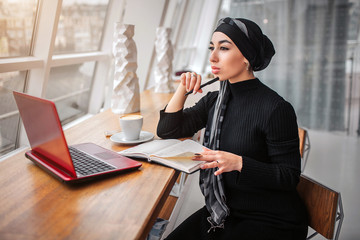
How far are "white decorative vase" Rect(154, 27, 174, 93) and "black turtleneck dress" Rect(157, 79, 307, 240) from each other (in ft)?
4.90

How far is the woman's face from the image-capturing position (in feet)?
4.09

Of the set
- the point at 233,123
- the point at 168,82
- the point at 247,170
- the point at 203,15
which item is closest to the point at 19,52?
the point at 168,82

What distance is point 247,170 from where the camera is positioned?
111 cm

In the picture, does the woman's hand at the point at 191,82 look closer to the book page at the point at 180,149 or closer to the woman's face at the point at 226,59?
the woman's face at the point at 226,59

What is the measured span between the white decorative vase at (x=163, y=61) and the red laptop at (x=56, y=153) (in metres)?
Answer: 1.64

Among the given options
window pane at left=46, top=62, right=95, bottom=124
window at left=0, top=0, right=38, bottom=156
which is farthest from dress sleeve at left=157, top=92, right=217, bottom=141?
window pane at left=46, top=62, right=95, bottom=124

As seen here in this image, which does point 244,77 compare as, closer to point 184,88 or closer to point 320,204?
point 184,88

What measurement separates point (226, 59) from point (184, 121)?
1.21 feet

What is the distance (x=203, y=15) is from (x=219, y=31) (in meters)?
5.77

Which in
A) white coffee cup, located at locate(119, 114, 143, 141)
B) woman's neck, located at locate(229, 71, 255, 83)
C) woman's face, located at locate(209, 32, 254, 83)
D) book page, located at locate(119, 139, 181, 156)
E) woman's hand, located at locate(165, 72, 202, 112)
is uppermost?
woman's face, located at locate(209, 32, 254, 83)

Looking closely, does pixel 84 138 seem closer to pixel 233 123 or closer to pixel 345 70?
pixel 233 123

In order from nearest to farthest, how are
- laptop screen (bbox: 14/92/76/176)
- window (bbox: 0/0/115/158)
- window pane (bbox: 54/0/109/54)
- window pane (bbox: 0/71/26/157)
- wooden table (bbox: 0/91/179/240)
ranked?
wooden table (bbox: 0/91/179/240) → laptop screen (bbox: 14/92/76/176) → window (bbox: 0/0/115/158) → window pane (bbox: 0/71/26/157) → window pane (bbox: 54/0/109/54)

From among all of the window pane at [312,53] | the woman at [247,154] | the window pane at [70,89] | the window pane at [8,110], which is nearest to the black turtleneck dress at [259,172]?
the woman at [247,154]

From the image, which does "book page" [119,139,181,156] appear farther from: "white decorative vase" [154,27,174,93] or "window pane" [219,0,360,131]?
"window pane" [219,0,360,131]
